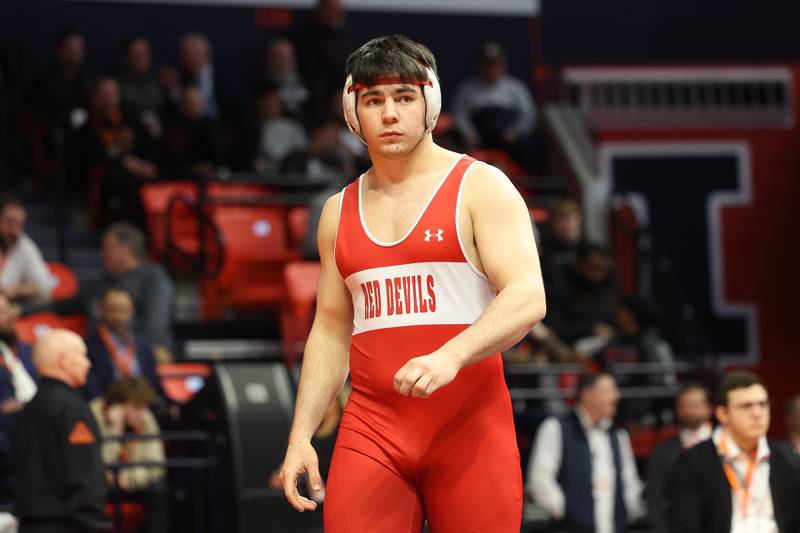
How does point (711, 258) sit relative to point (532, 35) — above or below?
below

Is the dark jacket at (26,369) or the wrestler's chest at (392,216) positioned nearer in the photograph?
the wrestler's chest at (392,216)

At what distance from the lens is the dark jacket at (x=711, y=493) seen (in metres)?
6.49

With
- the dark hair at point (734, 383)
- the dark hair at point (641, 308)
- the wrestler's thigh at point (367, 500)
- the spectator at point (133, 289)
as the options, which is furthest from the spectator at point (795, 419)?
the wrestler's thigh at point (367, 500)

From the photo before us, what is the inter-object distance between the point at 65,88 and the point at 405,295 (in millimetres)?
8576

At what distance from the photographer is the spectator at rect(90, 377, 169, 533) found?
26.0 ft

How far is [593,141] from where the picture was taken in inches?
518

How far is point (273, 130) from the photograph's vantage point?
1227 cm

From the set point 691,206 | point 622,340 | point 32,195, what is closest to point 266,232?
point 32,195

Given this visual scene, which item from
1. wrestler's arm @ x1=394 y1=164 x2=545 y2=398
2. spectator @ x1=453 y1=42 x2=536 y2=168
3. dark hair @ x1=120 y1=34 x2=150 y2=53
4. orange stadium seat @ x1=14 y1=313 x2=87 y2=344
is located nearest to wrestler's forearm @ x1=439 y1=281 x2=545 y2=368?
wrestler's arm @ x1=394 y1=164 x2=545 y2=398

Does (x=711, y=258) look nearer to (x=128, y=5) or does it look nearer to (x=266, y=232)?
(x=266, y=232)

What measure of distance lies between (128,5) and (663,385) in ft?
19.5

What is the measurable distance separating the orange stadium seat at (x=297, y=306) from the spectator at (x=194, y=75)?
7.90 ft

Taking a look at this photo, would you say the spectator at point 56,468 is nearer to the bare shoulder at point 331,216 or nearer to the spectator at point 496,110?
the bare shoulder at point 331,216

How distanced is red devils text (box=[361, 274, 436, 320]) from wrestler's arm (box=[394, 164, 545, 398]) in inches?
6.2
